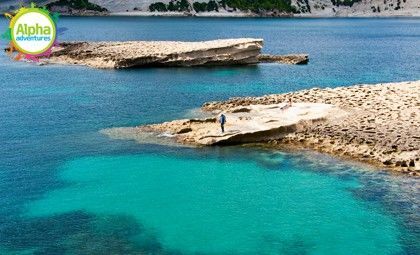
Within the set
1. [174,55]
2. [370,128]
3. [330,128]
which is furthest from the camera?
[174,55]

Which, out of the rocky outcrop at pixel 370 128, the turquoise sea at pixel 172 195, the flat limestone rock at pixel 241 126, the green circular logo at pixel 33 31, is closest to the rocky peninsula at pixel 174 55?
the turquoise sea at pixel 172 195

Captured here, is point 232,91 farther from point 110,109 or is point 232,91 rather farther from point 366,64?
point 366,64

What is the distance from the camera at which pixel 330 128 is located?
47.0 metres

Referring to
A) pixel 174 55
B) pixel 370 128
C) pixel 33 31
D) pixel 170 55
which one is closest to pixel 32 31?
pixel 33 31

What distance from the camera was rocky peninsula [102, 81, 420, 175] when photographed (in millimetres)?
41938

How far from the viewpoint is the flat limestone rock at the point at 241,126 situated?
46250 mm

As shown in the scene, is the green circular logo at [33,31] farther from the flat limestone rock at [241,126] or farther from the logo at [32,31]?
the flat limestone rock at [241,126]

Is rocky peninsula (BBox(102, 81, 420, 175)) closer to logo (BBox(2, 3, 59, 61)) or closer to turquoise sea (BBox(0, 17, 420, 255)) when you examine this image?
turquoise sea (BBox(0, 17, 420, 255))

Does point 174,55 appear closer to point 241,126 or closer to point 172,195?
point 241,126

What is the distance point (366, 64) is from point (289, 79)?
2663 cm

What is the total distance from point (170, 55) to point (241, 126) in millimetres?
49666

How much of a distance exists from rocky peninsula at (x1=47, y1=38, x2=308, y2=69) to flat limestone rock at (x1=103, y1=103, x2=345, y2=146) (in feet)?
146

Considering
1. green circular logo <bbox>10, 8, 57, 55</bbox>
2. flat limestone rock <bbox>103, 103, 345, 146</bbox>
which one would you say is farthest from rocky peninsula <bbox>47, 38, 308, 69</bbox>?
flat limestone rock <bbox>103, 103, 345, 146</bbox>

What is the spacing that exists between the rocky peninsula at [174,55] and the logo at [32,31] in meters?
43.8
